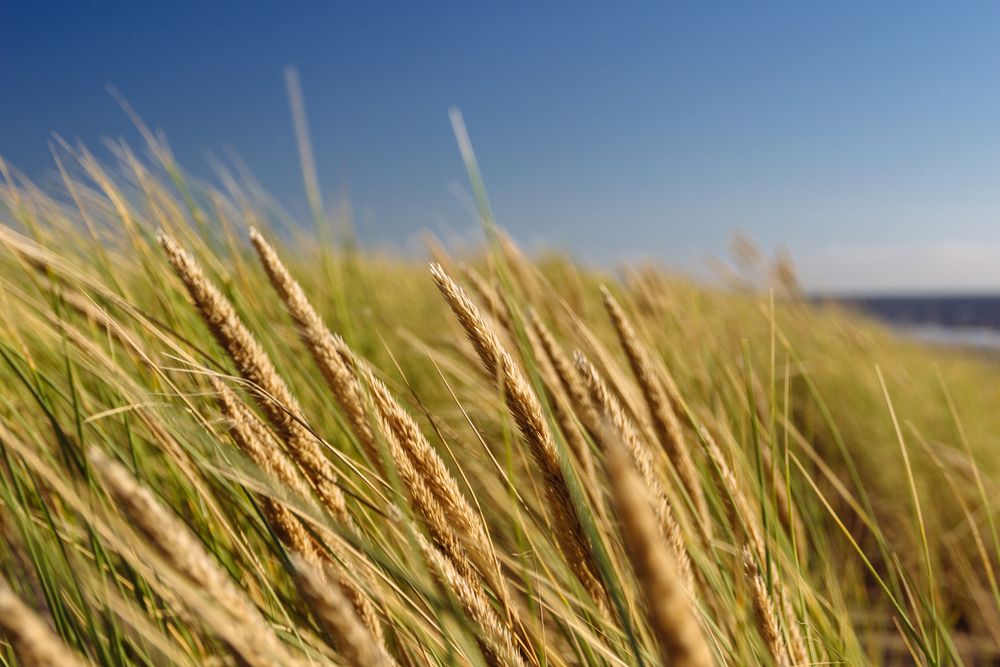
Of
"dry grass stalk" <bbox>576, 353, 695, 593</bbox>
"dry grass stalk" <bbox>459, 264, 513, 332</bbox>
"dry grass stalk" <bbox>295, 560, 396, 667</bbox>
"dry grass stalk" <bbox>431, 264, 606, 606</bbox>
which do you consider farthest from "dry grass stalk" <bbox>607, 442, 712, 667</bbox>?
"dry grass stalk" <bbox>459, 264, 513, 332</bbox>

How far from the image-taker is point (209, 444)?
705mm

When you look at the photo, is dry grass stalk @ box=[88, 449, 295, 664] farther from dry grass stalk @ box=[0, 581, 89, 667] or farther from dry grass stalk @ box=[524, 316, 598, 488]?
dry grass stalk @ box=[524, 316, 598, 488]

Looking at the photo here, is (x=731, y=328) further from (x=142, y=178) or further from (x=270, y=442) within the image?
(x=270, y=442)

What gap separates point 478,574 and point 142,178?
4.31ft

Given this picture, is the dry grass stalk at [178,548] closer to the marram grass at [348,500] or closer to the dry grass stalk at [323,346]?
the marram grass at [348,500]

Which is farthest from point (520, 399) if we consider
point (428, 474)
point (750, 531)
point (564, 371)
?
point (750, 531)

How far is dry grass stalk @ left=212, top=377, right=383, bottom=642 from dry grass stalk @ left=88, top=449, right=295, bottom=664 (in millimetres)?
228

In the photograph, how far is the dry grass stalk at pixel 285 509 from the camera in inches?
27.0

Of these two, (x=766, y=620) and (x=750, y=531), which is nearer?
(x=766, y=620)

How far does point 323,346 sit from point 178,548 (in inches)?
14.2

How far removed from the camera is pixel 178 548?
389mm

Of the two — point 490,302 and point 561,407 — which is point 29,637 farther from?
point 490,302

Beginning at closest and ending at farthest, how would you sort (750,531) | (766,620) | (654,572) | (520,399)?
(654,572) → (520,399) → (766,620) → (750,531)

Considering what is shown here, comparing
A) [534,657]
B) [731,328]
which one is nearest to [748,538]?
[534,657]
